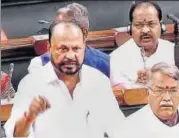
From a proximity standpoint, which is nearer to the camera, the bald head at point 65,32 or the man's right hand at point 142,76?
the bald head at point 65,32

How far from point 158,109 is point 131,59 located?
292 millimetres

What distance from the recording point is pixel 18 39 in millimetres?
3051

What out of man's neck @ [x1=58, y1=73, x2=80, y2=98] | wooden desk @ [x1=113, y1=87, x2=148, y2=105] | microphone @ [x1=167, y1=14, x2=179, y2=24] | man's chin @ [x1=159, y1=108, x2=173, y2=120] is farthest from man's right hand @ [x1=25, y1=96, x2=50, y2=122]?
microphone @ [x1=167, y1=14, x2=179, y2=24]

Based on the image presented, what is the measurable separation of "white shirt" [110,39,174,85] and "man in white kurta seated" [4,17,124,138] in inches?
3.4

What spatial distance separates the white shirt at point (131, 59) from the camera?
10.2 ft

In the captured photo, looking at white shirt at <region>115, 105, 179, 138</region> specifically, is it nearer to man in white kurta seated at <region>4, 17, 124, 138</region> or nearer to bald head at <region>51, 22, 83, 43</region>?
man in white kurta seated at <region>4, 17, 124, 138</region>

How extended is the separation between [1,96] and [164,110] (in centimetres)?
83

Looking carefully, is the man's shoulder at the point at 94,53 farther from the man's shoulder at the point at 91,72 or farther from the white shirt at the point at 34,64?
the white shirt at the point at 34,64

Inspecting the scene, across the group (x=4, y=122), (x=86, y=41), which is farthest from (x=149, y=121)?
(x=4, y=122)

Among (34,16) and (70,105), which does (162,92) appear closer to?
(70,105)

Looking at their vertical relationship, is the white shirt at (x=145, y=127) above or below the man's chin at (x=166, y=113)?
below

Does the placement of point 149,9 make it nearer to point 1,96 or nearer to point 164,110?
point 164,110

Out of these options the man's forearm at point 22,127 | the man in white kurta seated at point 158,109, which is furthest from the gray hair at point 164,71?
the man's forearm at point 22,127

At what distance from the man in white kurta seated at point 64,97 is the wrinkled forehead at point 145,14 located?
285mm
